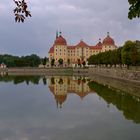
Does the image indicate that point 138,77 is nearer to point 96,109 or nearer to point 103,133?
point 96,109

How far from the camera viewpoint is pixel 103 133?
1162 cm

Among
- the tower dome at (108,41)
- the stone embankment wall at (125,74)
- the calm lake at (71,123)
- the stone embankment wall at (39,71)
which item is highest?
the tower dome at (108,41)

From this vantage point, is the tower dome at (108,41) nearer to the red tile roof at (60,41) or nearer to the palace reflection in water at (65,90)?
the red tile roof at (60,41)

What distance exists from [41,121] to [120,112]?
4.44m

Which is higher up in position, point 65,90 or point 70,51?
point 70,51

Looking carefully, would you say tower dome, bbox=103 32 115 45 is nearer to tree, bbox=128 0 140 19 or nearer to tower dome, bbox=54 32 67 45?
tower dome, bbox=54 32 67 45

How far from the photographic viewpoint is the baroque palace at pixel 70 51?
10138 centimetres

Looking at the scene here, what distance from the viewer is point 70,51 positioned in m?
105

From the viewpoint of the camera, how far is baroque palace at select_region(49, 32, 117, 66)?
10138 cm

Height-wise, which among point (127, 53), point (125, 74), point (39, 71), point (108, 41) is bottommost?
point (39, 71)

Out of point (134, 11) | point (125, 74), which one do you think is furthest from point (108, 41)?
point (134, 11)

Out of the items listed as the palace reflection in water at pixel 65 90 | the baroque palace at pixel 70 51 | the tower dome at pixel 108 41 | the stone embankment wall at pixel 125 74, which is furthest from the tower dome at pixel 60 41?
the palace reflection in water at pixel 65 90

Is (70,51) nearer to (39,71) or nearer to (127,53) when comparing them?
(39,71)

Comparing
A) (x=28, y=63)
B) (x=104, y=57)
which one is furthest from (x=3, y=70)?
(x=104, y=57)
